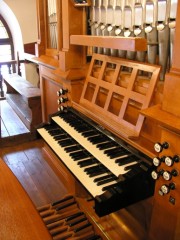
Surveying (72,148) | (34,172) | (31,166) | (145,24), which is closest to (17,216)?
(72,148)

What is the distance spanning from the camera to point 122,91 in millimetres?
1826

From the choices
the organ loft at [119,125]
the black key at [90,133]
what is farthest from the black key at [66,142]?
the black key at [90,133]

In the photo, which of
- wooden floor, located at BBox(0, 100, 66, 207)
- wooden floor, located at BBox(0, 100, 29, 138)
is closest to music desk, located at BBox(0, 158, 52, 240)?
wooden floor, located at BBox(0, 100, 66, 207)

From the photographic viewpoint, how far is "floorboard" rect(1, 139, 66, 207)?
2.64m

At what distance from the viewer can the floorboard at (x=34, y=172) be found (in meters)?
2.64

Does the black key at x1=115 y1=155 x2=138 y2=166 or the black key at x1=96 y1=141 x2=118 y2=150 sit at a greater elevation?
the black key at x1=96 y1=141 x2=118 y2=150

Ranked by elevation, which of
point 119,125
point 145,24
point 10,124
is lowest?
point 10,124

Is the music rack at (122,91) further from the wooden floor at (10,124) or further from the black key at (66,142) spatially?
the wooden floor at (10,124)

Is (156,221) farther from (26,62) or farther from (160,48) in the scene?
(26,62)

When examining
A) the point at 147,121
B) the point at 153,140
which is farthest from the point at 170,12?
the point at 153,140

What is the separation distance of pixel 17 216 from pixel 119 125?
902 millimetres

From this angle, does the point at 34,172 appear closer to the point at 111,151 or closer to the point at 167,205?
the point at 111,151

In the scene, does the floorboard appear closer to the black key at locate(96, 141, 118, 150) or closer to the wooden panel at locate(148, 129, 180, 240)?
the black key at locate(96, 141, 118, 150)

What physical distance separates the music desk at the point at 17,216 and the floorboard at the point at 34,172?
121 centimetres
